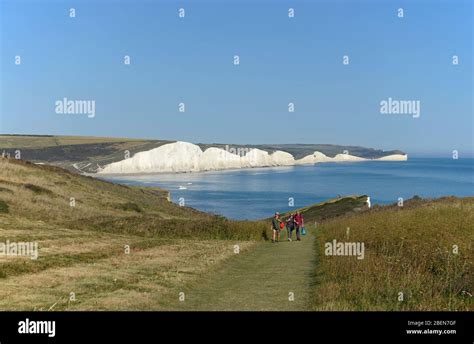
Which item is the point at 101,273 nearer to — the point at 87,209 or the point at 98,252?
the point at 98,252

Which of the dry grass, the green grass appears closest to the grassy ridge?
the green grass

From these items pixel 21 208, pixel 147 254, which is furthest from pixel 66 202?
pixel 147 254

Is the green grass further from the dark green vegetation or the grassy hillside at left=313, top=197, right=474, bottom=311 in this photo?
the dark green vegetation

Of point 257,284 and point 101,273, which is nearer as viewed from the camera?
point 257,284

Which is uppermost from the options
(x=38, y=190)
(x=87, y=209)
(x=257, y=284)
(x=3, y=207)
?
(x=38, y=190)

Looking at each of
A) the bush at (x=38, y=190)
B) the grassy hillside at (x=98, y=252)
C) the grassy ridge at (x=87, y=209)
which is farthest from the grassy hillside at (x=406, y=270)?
the bush at (x=38, y=190)

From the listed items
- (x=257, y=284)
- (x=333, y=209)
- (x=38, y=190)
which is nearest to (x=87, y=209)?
(x=38, y=190)

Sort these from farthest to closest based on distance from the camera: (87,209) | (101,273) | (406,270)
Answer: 1. (87,209)
2. (101,273)
3. (406,270)

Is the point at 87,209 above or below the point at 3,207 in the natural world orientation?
below

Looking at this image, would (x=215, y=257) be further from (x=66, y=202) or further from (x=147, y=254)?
(x=66, y=202)
